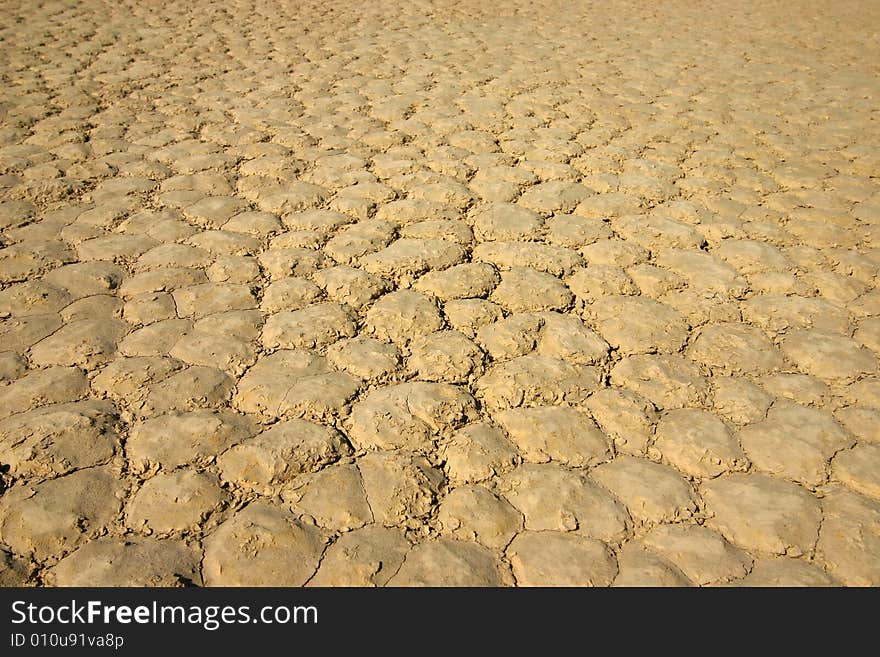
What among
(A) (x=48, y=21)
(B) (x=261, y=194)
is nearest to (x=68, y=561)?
(B) (x=261, y=194)

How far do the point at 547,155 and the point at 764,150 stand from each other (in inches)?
42.0

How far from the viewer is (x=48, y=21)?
4.81 m

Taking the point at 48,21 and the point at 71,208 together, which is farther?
the point at 48,21

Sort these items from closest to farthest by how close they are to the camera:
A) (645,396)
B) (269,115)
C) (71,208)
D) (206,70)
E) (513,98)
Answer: (645,396), (71,208), (269,115), (513,98), (206,70)

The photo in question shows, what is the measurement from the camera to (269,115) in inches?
128

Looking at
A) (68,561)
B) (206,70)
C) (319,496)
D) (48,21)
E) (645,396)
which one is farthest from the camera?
(48,21)

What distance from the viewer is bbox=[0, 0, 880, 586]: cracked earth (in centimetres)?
120

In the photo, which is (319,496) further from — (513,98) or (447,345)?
(513,98)

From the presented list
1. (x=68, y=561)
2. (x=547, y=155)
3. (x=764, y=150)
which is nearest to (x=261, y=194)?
(x=547, y=155)

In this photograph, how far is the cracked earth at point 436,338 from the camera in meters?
1.20

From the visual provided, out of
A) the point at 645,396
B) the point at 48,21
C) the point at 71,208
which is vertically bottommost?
the point at 645,396

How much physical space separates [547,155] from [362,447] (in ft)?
6.15

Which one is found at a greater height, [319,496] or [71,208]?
[71,208]

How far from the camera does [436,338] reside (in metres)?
1.71
